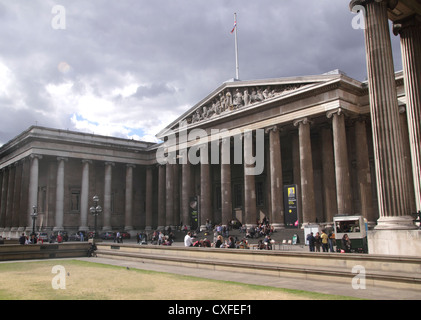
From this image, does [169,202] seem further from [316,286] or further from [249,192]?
[316,286]

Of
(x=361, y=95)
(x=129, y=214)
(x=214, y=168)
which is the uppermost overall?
(x=361, y=95)

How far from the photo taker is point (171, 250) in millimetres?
22125

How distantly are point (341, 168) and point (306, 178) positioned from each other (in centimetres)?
319

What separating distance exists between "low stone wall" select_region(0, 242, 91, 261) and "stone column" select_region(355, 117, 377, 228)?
21.3m

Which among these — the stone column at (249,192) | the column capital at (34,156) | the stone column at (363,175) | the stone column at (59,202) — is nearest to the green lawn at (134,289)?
the stone column at (363,175)

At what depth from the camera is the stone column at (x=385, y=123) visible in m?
14.1

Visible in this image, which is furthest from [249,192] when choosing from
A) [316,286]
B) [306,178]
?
[316,286]

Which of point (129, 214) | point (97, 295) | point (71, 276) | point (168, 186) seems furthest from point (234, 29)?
point (97, 295)

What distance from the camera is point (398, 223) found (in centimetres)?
1377

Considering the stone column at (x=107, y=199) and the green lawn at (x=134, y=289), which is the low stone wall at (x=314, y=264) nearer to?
the green lawn at (x=134, y=289)
